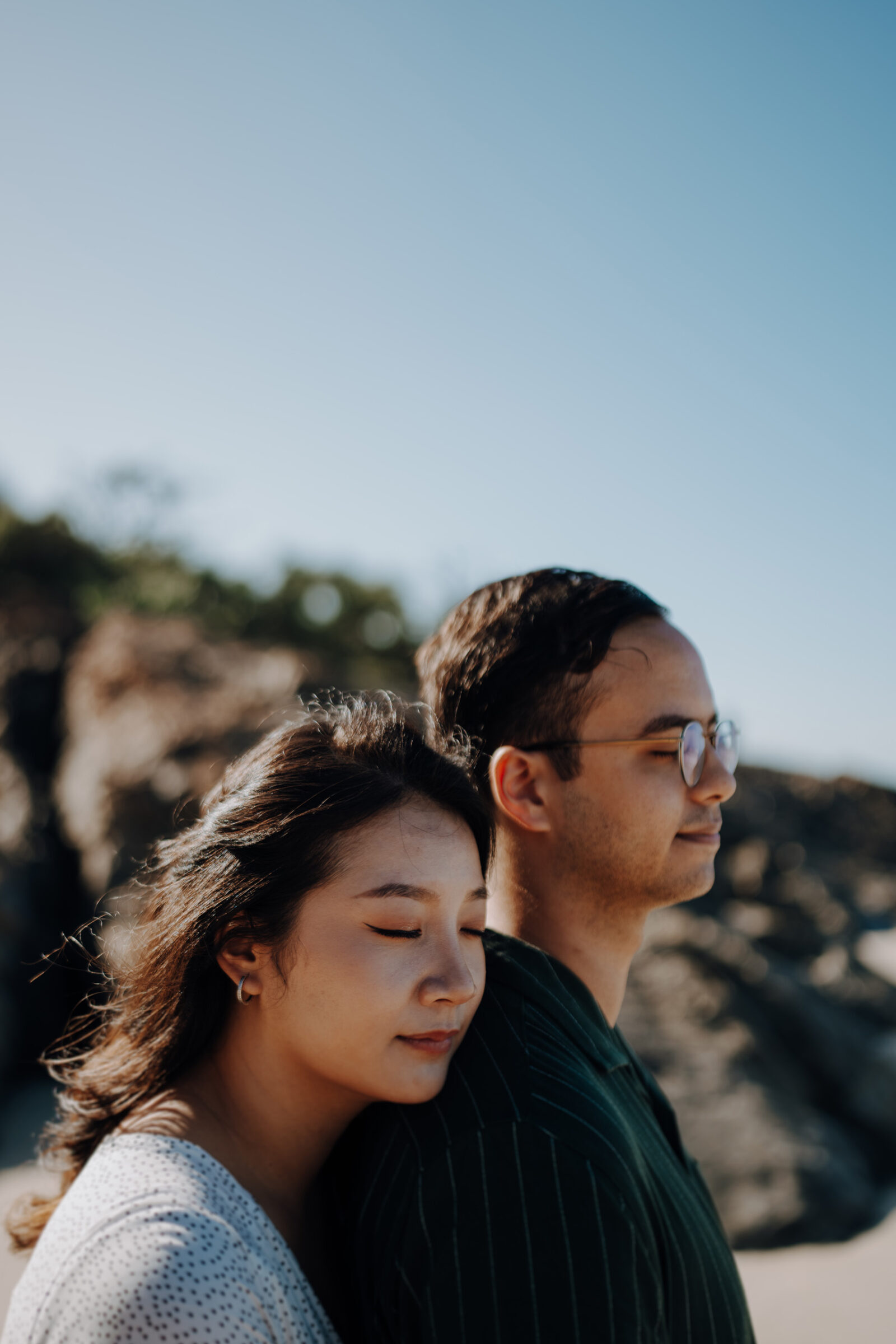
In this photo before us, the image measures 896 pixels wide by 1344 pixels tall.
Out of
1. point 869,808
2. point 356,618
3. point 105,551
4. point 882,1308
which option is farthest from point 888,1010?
point 869,808

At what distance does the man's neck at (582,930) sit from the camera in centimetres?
215

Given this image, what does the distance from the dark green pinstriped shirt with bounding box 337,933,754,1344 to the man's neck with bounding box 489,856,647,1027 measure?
32 centimetres

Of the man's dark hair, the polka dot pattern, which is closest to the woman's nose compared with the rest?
the polka dot pattern

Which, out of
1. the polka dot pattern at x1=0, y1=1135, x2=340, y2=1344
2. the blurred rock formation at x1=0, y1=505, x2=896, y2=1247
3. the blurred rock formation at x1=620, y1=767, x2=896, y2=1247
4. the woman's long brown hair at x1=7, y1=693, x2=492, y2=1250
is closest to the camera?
the polka dot pattern at x1=0, y1=1135, x2=340, y2=1344

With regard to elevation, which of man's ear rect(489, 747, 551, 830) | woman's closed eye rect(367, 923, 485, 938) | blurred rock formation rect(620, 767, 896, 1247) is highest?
man's ear rect(489, 747, 551, 830)

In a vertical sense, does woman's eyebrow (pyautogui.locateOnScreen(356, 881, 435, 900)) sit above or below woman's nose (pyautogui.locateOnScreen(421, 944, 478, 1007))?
above

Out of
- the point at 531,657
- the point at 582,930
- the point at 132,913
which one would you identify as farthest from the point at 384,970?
the point at 132,913

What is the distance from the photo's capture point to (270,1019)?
1709 millimetres

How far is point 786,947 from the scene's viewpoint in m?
10.2

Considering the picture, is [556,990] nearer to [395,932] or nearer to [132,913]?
[395,932]

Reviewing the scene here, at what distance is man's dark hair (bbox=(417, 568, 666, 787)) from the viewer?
2252mm

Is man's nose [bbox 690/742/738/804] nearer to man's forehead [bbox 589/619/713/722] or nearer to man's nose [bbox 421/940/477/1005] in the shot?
man's forehead [bbox 589/619/713/722]

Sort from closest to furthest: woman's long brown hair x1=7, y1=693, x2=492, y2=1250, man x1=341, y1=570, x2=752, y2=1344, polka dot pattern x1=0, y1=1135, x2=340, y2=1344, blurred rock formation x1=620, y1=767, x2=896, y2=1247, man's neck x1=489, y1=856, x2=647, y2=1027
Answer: polka dot pattern x1=0, y1=1135, x2=340, y2=1344
man x1=341, y1=570, x2=752, y2=1344
woman's long brown hair x1=7, y1=693, x2=492, y2=1250
man's neck x1=489, y1=856, x2=647, y2=1027
blurred rock formation x1=620, y1=767, x2=896, y2=1247

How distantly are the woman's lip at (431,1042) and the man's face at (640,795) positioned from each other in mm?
638
